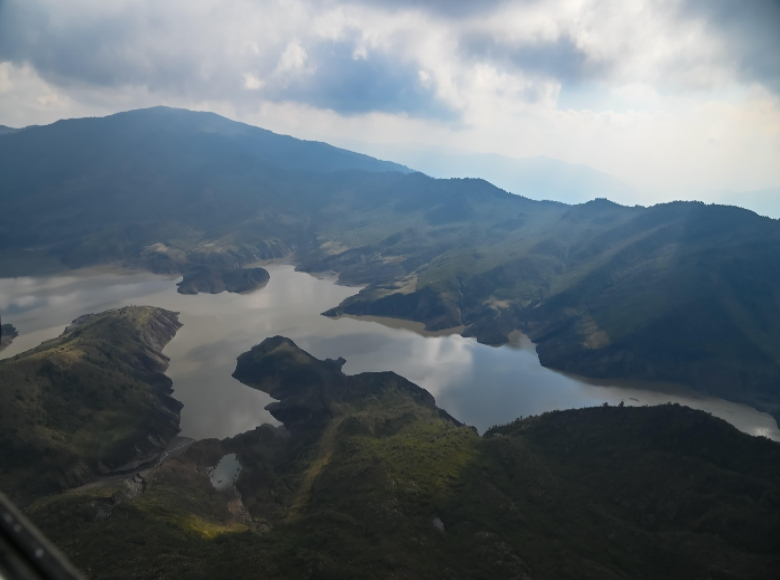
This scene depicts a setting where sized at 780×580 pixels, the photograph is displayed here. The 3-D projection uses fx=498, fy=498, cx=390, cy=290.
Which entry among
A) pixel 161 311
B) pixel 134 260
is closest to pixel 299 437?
pixel 161 311

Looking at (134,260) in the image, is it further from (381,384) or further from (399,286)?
(381,384)

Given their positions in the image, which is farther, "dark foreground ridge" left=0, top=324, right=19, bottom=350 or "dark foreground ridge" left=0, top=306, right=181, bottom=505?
"dark foreground ridge" left=0, top=324, right=19, bottom=350

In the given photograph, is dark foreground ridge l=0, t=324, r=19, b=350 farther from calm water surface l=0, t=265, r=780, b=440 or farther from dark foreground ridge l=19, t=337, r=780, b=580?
dark foreground ridge l=19, t=337, r=780, b=580

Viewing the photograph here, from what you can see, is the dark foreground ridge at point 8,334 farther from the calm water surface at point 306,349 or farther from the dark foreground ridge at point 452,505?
the dark foreground ridge at point 452,505

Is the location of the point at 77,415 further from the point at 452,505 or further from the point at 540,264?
the point at 540,264

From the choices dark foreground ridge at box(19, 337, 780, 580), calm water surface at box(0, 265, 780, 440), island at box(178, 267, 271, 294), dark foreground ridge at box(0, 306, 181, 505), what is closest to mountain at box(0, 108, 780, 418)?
island at box(178, 267, 271, 294)

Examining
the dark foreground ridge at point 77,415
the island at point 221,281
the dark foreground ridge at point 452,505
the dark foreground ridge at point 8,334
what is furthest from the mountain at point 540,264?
the dark foreground ridge at point 77,415
